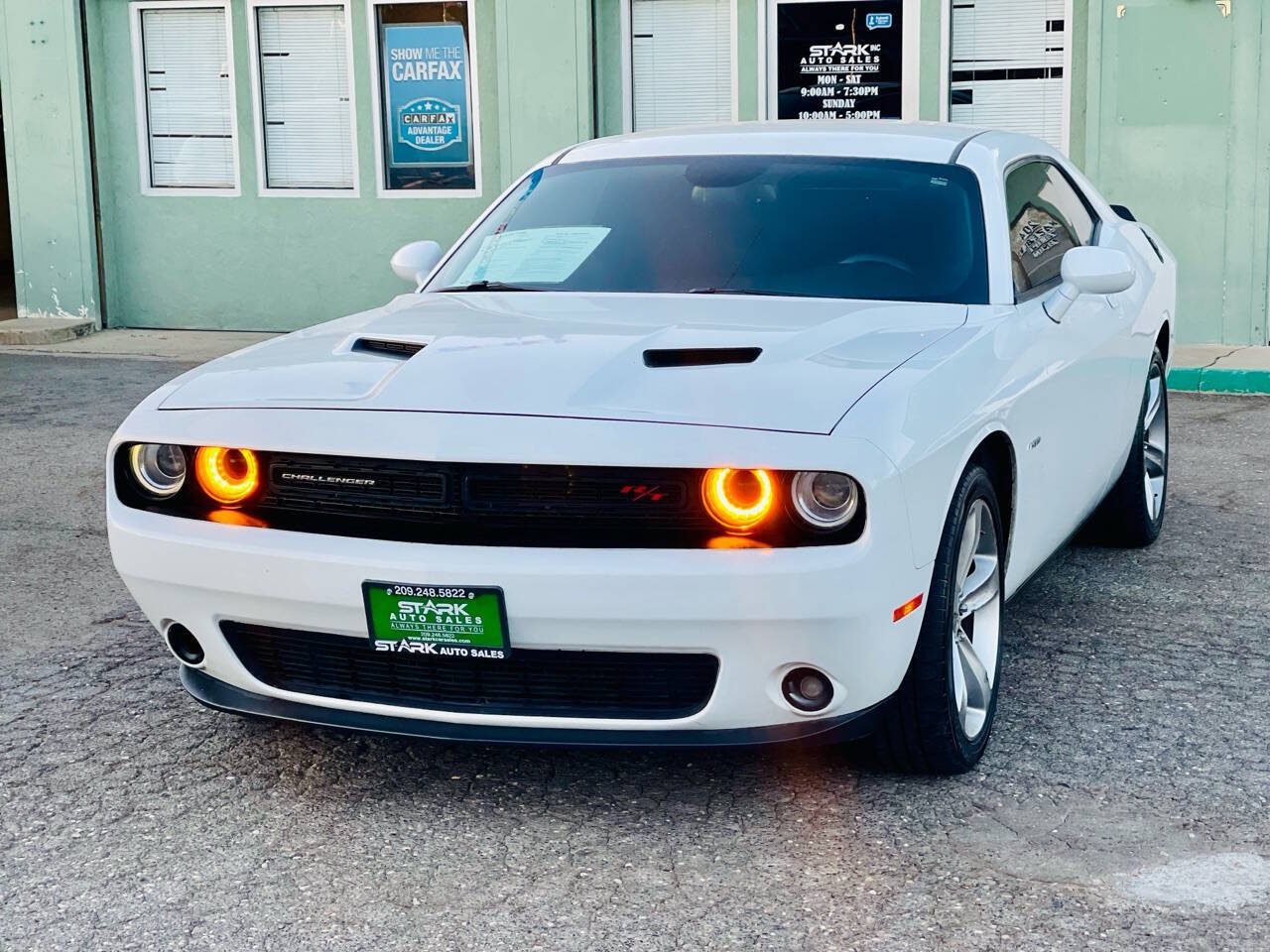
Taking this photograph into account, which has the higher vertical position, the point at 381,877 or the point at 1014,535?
the point at 1014,535

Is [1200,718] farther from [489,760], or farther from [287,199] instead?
[287,199]

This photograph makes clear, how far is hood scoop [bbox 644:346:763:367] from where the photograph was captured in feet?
12.7

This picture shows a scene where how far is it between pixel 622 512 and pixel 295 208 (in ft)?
33.0

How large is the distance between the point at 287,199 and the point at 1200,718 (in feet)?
32.3

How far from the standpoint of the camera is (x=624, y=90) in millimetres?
12406

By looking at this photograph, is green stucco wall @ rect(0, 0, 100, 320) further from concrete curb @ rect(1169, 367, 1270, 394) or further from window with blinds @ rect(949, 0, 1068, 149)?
concrete curb @ rect(1169, 367, 1270, 394)

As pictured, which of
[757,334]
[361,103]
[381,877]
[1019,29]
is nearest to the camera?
[381,877]

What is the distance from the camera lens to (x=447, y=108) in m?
12.8

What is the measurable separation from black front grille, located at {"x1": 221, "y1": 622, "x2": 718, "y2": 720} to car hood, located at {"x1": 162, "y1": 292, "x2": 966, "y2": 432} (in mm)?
485

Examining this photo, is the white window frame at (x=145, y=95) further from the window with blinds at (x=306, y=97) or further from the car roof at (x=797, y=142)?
the car roof at (x=797, y=142)

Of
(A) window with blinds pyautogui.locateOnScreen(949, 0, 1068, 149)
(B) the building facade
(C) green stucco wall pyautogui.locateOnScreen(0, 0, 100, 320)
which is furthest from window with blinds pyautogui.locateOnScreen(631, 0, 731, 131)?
(C) green stucco wall pyautogui.locateOnScreen(0, 0, 100, 320)

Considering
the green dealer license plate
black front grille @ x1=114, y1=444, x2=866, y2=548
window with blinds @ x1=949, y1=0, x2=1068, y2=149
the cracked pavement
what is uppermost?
window with blinds @ x1=949, y1=0, x2=1068, y2=149

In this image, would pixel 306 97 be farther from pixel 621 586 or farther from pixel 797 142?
pixel 621 586

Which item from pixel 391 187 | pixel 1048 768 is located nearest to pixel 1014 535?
pixel 1048 768
